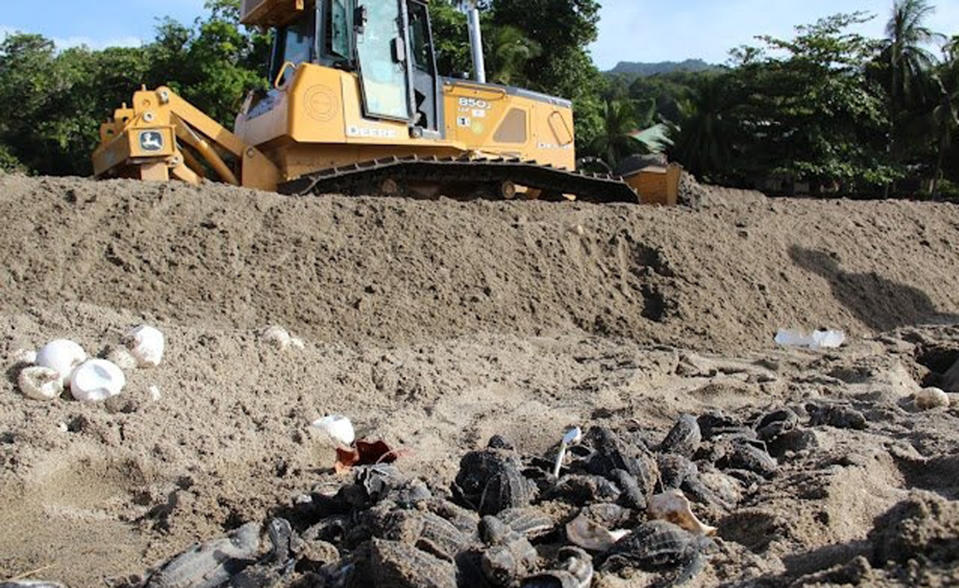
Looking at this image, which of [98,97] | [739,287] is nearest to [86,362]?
[739,287]

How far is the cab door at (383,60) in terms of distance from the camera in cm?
928

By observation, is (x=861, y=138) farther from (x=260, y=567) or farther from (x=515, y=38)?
(x=260, y=567)

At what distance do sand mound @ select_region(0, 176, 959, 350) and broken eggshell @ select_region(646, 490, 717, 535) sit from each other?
3.85 metres

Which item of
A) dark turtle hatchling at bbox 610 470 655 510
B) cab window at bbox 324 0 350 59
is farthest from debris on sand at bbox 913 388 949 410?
cab window at bbox 324 0 350 59

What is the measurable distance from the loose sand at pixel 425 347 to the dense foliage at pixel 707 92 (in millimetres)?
15632

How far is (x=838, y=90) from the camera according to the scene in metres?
26.7

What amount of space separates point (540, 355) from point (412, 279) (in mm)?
1269

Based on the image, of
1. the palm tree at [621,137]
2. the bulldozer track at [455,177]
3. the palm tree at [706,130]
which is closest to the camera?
the bulldozer track at [455,177]

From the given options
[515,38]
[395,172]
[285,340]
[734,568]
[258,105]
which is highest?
[515,38]

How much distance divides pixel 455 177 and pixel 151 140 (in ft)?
9.94

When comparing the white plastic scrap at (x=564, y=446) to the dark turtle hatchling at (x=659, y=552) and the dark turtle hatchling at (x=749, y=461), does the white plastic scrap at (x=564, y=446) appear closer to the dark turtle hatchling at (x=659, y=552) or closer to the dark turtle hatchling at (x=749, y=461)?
the dark turtle hatchling at (x=749, y=461)

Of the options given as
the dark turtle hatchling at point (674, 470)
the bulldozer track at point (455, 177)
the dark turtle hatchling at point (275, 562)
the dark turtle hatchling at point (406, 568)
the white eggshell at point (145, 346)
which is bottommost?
the dark turtle hatchling at point (275, 562)

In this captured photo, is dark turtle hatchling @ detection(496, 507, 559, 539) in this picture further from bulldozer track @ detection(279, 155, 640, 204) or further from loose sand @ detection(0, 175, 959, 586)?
bulldozer track @ detection(279, 155, 640, 204)

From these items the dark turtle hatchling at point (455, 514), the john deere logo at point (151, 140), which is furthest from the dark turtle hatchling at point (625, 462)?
the john deere logo at point (151, 140)
